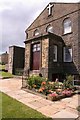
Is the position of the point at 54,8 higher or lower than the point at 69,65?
higher

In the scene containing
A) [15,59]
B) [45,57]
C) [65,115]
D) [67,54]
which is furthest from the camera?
[15,59]

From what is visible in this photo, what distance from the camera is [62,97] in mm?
9430

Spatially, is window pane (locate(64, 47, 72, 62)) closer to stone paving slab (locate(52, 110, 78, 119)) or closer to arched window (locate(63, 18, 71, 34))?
arched window (locate(63, 18, 71, 34))

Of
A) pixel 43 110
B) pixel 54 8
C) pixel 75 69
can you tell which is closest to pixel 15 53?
pixel 54 8

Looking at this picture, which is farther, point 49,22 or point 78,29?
point 49,22

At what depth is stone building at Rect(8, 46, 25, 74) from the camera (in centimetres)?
2314

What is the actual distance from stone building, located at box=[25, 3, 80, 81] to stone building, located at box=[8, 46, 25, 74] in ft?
17.3

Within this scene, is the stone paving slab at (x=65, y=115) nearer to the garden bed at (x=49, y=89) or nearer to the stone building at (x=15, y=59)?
the garden bed at (x=49, y=89)

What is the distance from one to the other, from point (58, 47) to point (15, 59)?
8.76 meters

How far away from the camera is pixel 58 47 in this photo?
17.4m

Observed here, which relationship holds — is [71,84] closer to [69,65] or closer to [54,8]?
[69,65]

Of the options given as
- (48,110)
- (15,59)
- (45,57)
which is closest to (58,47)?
(45,57)

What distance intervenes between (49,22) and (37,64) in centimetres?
625

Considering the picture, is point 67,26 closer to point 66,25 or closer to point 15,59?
point 66,25
